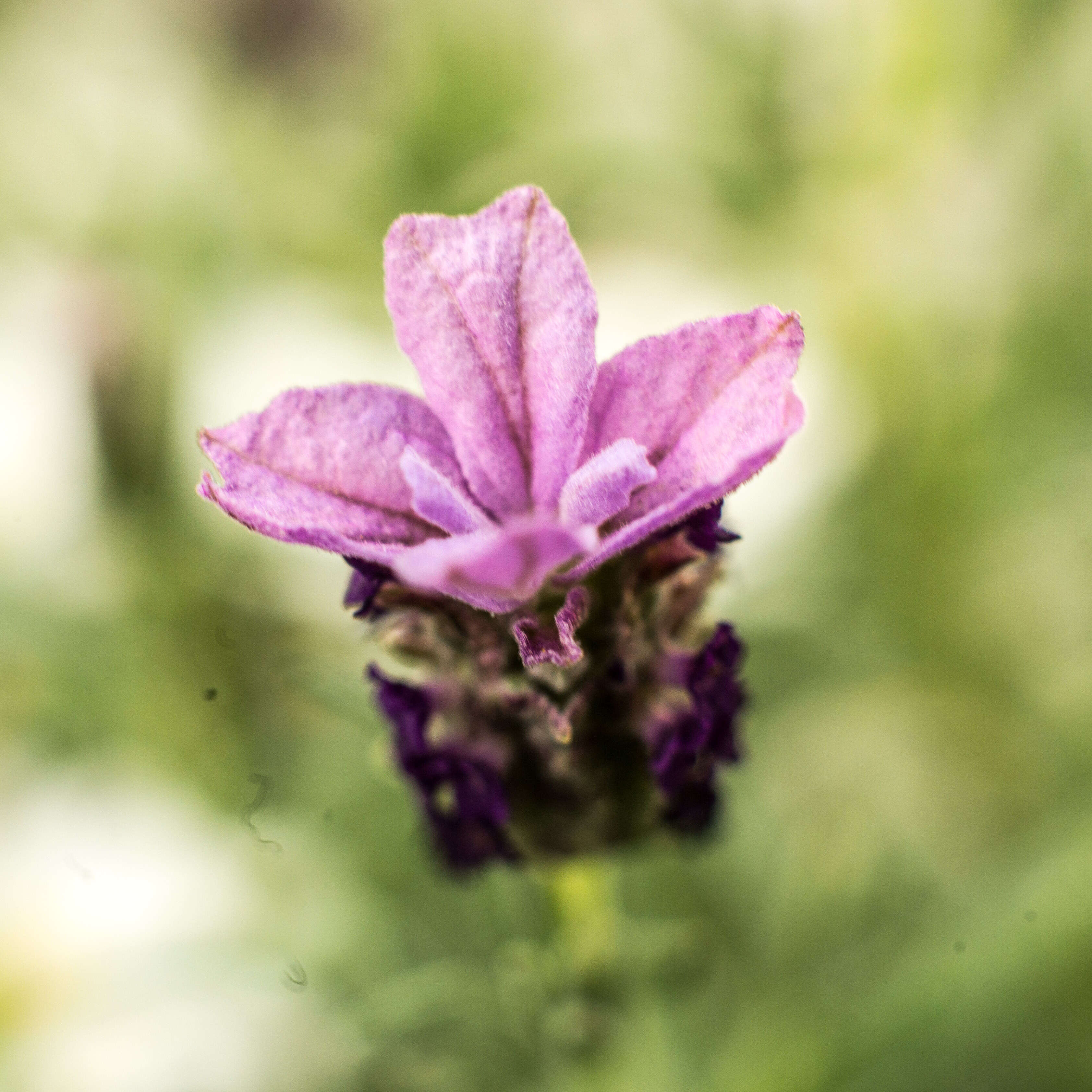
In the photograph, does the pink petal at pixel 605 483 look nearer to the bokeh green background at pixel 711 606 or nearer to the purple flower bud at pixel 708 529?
the purple flower bud at pixel 708 529

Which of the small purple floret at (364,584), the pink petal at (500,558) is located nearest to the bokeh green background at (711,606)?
the small purple floret at (364,584)

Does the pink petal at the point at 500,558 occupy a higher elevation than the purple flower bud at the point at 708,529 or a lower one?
lower

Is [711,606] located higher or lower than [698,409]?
higher

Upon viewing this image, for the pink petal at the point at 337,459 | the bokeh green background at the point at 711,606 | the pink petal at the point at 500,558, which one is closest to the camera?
the pink petal at the point at 500,558

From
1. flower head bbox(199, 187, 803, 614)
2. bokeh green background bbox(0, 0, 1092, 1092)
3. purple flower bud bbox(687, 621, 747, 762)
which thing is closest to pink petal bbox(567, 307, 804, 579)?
flower head bbox(199, 187, 803, 614)

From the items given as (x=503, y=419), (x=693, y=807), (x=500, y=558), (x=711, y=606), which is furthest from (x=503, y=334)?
(x=711, y=606)

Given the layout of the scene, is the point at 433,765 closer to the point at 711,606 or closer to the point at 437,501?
the point at 437,501

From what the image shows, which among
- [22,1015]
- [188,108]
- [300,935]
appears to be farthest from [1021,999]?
[188,108]
